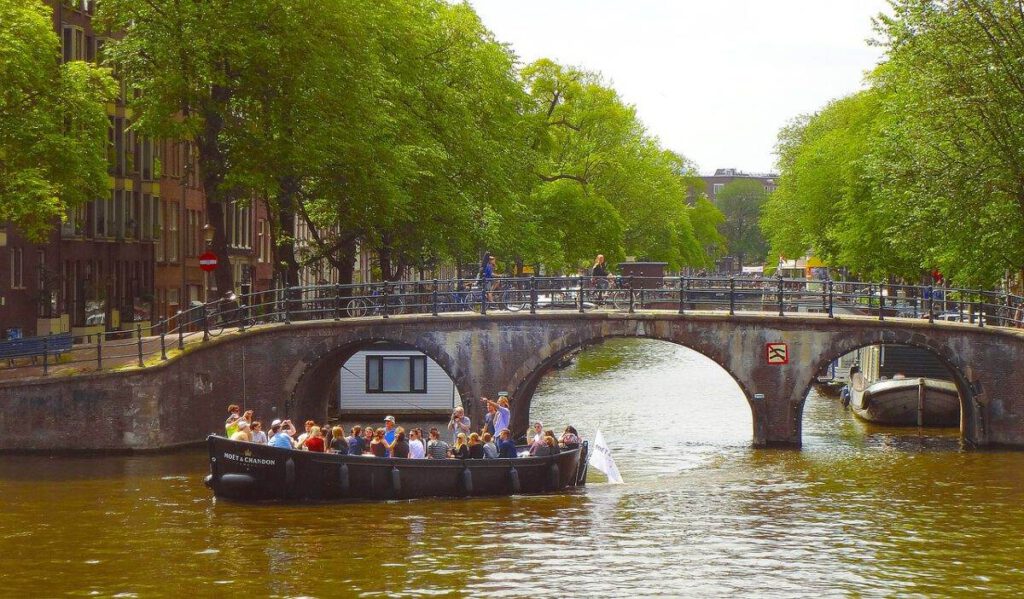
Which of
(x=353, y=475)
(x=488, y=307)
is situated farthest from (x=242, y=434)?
(x=488, y=307)

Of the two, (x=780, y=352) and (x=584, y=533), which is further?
(x=780, y=352)

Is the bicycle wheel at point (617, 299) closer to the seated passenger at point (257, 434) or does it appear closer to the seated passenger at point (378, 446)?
the seated passenger at point (378, 446)

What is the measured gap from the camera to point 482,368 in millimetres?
42250

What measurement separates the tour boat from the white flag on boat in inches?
46.6

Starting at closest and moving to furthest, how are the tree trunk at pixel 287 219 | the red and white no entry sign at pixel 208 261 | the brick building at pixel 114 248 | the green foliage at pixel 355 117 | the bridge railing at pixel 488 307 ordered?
the bridge railing at pixel 488 307, the green foliage at pixel 355 117, the red and white no entry sign at pixel 208 261, the tree trunk at pixel 287 219, the brick building at pixel 114 248

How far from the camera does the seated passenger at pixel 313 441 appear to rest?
107 feet

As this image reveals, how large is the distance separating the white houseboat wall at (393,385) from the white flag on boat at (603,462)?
45.3 ft

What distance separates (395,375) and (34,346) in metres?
12.1

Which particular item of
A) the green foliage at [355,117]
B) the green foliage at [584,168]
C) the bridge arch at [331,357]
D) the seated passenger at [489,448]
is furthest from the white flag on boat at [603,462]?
the green foliage at [584,168]

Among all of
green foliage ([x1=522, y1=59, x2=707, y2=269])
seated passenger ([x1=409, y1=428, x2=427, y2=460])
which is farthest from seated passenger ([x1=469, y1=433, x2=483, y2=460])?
green foliage ([x1=522, y1=59, x2=707, y2=269])

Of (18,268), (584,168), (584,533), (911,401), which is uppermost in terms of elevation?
(584,168)

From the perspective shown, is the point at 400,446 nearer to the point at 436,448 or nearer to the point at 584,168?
the point at 436,448

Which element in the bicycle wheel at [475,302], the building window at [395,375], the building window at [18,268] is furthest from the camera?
the building window at [18,268]

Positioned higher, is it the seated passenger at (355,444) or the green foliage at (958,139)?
the green foliage at (958,139)
